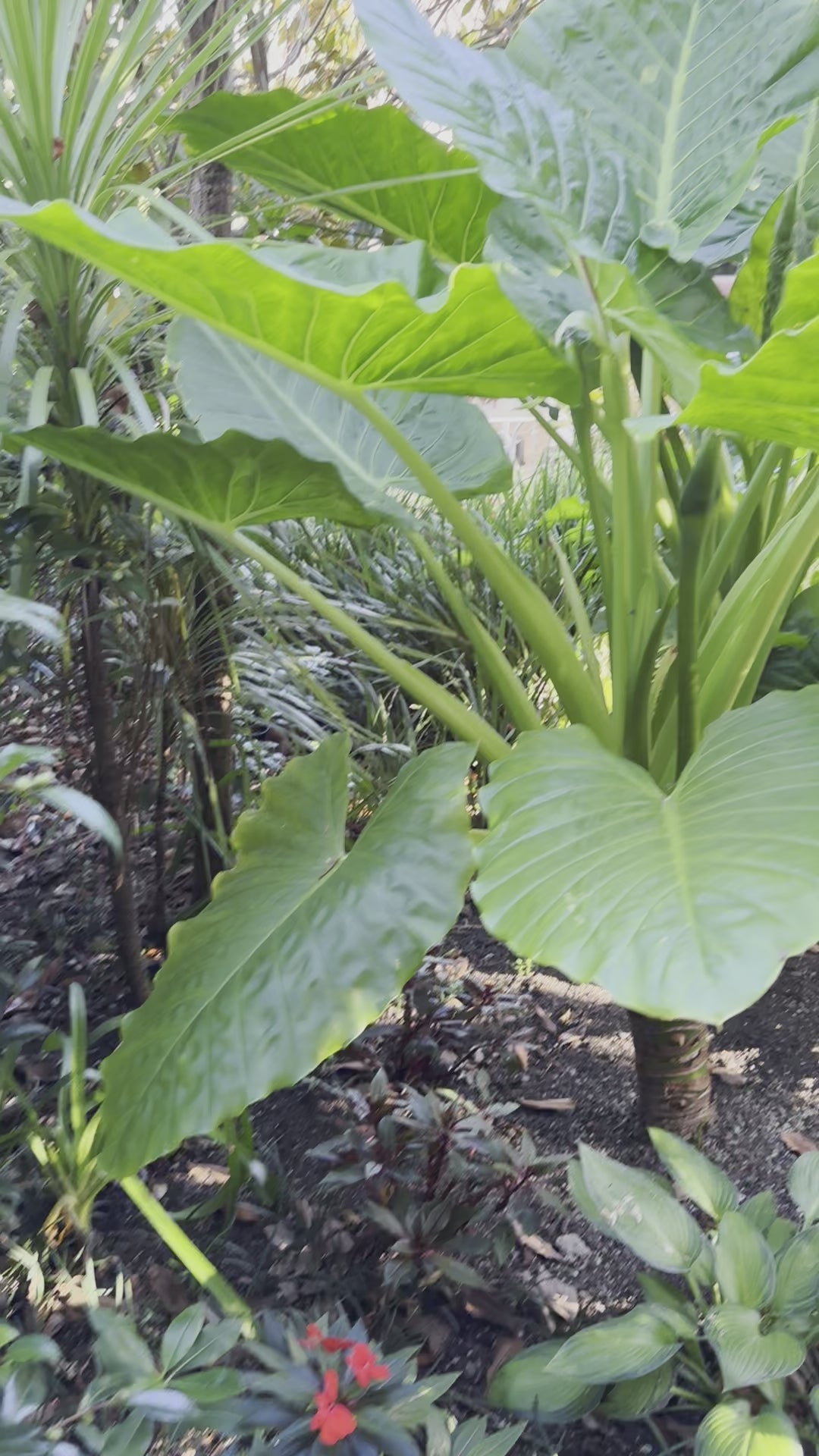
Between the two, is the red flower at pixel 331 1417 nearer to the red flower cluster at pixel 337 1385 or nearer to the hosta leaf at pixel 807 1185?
the red flower cluster at pixel 337 1385

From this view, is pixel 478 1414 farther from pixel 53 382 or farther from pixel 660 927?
pixel 53 382

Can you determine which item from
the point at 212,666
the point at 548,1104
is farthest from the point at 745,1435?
the point at 212,666

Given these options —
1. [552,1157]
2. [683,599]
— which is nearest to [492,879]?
[683,599]

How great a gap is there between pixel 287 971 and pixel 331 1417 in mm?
299

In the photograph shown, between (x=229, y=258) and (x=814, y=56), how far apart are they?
2.10ft

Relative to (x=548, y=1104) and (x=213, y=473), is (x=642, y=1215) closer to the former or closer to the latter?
(x=548, y=1104)

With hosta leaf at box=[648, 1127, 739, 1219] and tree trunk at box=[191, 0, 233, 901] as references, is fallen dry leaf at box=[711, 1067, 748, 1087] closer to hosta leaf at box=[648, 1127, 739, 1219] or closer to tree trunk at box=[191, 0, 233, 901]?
hosta leaf at box=[648, 1127, 739, 1219]

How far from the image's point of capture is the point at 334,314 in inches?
26.5

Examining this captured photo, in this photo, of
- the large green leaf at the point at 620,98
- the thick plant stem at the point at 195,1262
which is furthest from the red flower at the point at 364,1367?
the large green leaf at the point at 620,98

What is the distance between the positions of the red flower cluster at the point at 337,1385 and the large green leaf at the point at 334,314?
0.70m

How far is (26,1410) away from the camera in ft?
1.94

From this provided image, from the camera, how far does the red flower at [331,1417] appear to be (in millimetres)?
577

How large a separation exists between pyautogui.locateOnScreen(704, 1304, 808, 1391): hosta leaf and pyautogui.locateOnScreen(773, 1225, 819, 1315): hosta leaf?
0.02 metres

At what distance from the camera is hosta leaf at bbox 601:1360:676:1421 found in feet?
2.33
